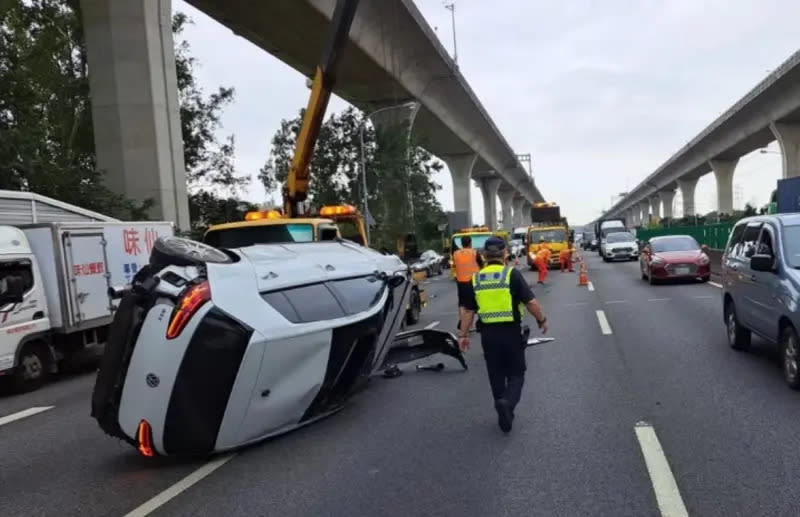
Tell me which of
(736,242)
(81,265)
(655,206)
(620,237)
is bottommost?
(620,237)

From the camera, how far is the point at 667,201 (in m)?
109

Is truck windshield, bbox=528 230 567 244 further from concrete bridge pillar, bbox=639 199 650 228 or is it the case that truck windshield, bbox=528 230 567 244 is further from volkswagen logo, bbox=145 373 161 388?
concrete bridge pillar, bbox=639 199 650 228

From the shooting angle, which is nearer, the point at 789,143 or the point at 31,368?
the point at 31,368

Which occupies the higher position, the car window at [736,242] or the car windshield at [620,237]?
the car window at [736,242]

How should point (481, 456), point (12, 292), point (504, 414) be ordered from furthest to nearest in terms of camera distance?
point (12, 292), point (504, 414), point (481, 456)

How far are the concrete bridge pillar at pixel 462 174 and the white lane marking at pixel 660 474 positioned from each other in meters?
52.7

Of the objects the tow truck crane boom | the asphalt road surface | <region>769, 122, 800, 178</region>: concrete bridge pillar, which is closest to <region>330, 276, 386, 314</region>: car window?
the asphalt road surface

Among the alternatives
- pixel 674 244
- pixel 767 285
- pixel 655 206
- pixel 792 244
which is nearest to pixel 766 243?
pixel 792 244

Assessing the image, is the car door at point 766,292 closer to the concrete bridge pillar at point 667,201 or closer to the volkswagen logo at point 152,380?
the volkswagen logo at point 152,380

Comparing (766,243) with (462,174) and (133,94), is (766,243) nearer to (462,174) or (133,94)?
(133,94)

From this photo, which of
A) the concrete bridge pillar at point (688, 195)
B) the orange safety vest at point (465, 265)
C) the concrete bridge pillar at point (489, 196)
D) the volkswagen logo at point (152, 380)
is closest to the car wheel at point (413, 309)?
the orange safety vest at point (465, 265)

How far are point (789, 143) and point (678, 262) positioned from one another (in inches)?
1179

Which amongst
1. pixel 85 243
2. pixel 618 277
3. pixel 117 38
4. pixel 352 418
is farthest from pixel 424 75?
pixel 352 418

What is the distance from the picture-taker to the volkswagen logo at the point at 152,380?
554cm
